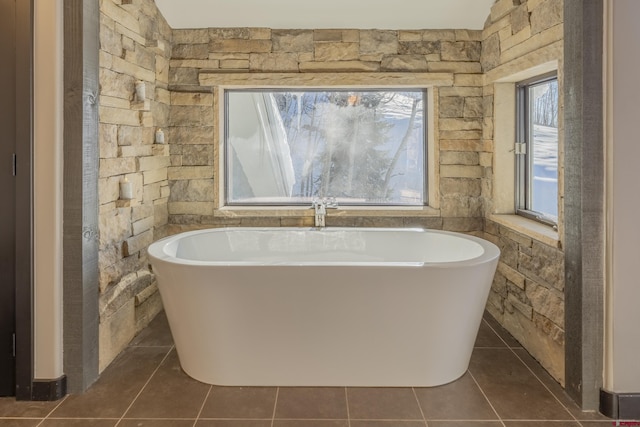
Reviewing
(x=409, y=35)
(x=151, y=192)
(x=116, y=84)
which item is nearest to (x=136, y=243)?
(x=151, y=192)

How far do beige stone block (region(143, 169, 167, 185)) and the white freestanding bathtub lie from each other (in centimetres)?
86

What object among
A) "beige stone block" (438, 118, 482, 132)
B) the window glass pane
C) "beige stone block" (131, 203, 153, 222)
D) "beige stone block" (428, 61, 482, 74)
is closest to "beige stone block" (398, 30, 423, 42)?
"beige stone block" (428, 61, 482, 74)

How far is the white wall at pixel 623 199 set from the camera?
6.59 ft

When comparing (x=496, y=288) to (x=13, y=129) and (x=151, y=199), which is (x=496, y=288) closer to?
(x=151, y=199)

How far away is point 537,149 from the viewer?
3.19 m

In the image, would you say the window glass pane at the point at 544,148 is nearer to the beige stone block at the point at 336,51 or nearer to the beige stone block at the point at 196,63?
the beige stone block at the point at 336,51

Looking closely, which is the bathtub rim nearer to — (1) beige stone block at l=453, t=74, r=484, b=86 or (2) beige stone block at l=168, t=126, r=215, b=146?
(2) beige stone block at l=168, t=126, r=215, b=146

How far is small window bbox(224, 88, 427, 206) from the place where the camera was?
3.76 meters

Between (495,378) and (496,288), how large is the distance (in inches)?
39.0

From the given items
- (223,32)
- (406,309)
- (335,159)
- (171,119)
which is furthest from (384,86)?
(406,309)

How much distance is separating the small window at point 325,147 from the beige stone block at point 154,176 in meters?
0.50

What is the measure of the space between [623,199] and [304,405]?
69.3 inches

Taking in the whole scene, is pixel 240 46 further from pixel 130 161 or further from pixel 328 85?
pixel 130 161

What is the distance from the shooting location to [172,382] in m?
2.42
